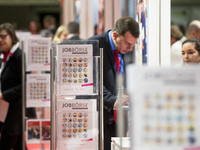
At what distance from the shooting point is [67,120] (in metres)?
4.06

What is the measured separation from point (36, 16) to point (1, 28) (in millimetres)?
22706

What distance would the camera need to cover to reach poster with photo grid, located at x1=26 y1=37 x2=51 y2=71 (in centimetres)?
622

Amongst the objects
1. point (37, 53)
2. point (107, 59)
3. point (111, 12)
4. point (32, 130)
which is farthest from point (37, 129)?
point (107, 59)

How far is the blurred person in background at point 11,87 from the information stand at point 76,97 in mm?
1868

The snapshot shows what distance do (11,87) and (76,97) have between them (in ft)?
6.61

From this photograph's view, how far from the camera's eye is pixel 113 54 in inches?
179

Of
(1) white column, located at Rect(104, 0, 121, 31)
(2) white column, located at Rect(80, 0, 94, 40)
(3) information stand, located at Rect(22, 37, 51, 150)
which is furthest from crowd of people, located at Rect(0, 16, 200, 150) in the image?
(2) white column, located at Rect(80, 0, 94, 40)

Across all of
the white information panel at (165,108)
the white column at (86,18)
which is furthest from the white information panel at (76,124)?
the white column at (86,18)

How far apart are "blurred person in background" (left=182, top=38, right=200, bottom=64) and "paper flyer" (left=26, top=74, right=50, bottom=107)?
211 cm

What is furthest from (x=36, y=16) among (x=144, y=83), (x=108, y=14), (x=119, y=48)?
(x=144, y=83)

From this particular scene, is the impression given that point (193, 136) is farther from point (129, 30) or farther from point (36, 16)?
point (36, 16)

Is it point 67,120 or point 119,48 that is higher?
point 119,48

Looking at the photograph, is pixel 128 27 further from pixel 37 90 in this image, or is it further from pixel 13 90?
pixel 37 90

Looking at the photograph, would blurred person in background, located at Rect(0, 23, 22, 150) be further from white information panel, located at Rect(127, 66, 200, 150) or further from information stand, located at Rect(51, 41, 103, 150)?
white information panel, located at Rect(127, 66, 200, 150)
